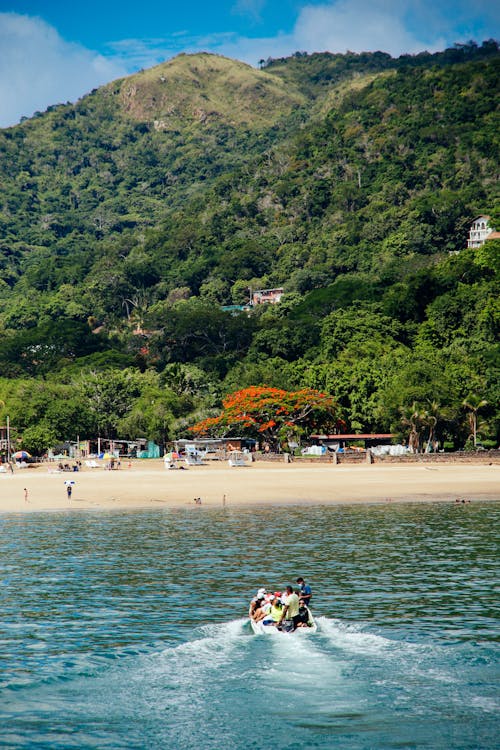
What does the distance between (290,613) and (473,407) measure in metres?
65.0

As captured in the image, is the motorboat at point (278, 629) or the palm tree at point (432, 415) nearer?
the motorboat at point (278, 629)

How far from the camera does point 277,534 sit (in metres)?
39.8

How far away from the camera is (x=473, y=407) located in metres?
85.4

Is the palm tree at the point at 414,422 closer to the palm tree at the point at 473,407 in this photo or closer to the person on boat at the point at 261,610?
the palm tree at the point at 473,407

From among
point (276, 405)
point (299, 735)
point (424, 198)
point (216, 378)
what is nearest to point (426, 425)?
point (276, 405)

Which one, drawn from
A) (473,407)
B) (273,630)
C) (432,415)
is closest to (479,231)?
(473,407)

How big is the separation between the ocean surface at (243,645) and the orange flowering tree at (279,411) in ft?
170

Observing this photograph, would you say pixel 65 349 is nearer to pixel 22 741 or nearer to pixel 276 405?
pixel 276 405

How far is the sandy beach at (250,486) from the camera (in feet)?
179

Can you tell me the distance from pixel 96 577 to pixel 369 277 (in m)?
141

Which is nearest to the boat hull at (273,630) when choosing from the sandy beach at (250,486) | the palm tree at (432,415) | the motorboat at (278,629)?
the motorboat at (278,629)

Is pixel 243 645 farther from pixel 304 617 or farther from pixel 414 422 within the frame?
pixel 414 422

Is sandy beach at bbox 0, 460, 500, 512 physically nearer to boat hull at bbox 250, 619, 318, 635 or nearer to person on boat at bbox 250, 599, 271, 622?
person on boat at bbox 250, 599, 271, 622

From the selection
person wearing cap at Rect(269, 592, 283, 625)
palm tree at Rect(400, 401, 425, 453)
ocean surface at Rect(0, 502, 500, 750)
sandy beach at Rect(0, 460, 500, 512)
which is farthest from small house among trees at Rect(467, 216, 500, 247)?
person wearing cap at Rect(269, 592, 283, 625)
